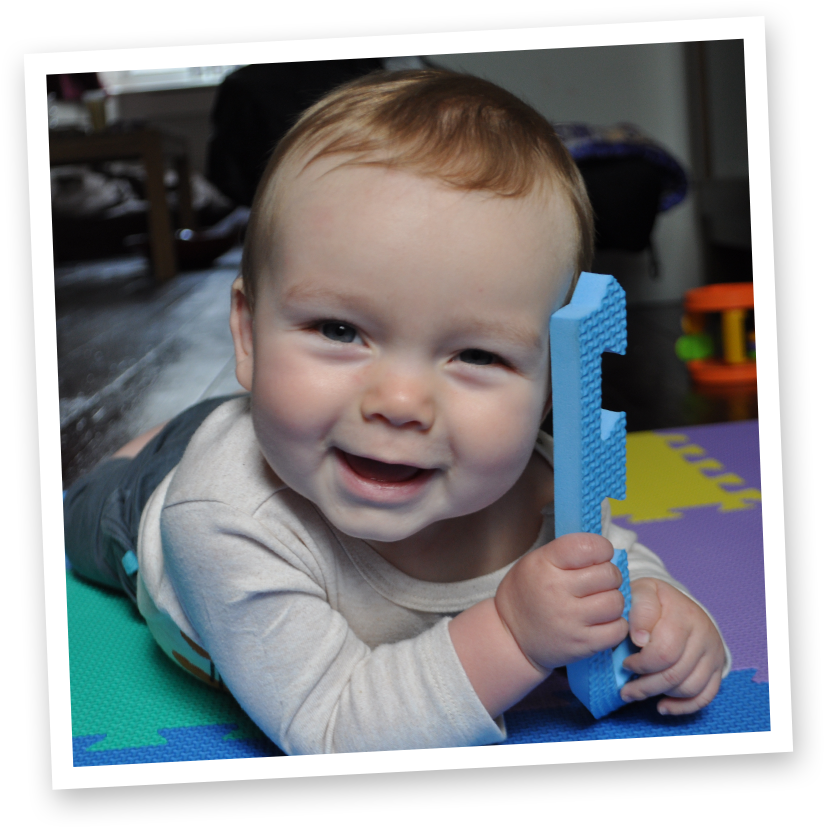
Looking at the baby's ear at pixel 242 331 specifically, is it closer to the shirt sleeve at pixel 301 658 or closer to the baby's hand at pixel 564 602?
the shirt sleeve at pixel 301 658

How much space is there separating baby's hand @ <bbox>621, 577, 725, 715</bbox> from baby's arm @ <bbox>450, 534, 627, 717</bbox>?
0.19ft

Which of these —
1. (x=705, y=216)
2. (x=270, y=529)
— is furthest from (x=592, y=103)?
(x=270, y=529)

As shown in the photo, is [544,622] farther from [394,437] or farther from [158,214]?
[158,214]

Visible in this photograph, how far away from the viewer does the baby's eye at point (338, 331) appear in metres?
0.52

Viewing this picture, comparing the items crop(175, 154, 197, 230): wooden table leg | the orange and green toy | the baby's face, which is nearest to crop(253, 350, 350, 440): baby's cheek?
the baby's face

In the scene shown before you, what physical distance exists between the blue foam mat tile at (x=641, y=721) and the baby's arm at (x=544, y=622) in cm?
8

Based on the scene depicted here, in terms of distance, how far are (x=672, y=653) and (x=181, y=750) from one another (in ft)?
1.17

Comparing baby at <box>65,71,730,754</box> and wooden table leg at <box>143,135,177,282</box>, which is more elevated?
wooden table leg at <box>143,135,177,282</box>

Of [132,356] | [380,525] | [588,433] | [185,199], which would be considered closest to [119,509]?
[380,525]

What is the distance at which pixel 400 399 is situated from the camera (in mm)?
497

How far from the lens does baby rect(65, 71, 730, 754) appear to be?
1.65ft

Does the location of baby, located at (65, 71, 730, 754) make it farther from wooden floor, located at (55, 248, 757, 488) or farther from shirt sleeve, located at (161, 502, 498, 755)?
Answer: wooden floor, located at (55, 248, 757, 488)

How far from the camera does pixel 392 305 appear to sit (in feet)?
1.63

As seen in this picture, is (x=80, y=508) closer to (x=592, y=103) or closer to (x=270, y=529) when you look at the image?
(x=270, y=529)
